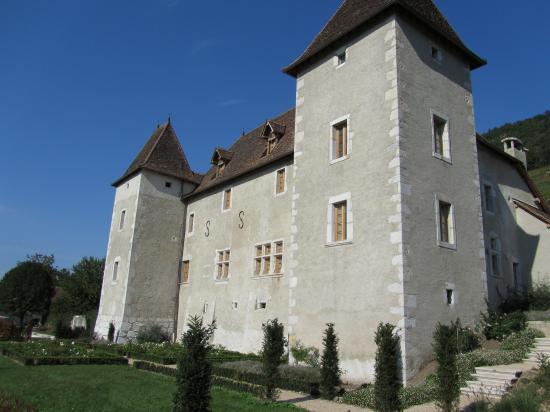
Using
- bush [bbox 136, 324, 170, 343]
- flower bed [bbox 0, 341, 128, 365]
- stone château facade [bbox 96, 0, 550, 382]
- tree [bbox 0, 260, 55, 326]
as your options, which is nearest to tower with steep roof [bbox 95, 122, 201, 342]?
bush [bbox 136, 324, 170, 343]

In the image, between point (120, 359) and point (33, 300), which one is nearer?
point (120, 359)

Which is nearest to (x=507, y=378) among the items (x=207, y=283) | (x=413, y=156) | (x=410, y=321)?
(x=410, y=321)

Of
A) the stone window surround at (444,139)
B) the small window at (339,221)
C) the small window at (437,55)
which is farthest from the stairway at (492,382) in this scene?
the small window at (437,55)

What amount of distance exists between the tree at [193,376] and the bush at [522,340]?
8.40 metres

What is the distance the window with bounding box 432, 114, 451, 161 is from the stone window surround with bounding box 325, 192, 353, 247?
3.09 meters

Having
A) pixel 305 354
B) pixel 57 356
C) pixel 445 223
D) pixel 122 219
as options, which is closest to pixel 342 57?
pixel 445 223

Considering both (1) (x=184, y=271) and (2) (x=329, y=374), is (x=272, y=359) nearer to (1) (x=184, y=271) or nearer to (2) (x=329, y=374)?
(2) (x=329, y=374)

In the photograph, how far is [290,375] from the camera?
38.6 feet

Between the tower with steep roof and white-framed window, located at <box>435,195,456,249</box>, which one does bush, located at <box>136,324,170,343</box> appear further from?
white-framed window, located at <box>435,195,456,249</box>

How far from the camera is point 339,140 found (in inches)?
564

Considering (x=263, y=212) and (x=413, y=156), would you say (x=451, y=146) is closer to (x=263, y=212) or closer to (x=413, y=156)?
(x=413, y=156)

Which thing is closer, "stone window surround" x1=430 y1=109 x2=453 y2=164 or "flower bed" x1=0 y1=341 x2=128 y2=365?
"stone window surround" x1=430 y1=109 x2=453 y2=164

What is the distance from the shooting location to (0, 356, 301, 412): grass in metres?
8.45

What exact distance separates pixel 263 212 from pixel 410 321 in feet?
29.0
